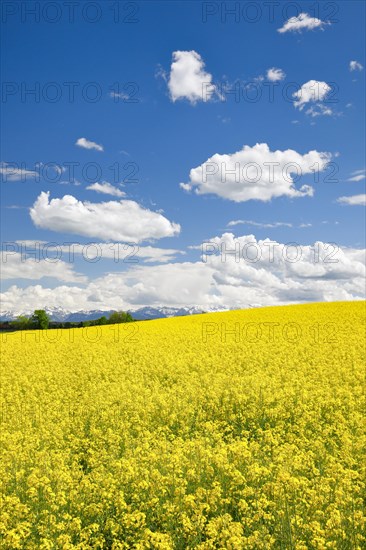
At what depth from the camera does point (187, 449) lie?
7891mm

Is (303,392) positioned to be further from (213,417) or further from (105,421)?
(105,421)

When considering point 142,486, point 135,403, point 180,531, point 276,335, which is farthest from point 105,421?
point 276,335

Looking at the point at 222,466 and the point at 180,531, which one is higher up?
the point at 222,466

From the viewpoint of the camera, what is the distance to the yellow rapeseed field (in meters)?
5.64

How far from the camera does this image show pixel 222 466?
22.6 feet

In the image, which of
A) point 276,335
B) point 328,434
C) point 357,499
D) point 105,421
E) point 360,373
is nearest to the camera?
point 357,499

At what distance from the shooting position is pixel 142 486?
6.48m

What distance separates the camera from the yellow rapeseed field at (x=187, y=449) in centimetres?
564

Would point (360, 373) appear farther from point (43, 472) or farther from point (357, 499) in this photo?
point (43, 472)

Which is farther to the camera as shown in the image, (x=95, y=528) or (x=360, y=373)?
(x=360, y=373)

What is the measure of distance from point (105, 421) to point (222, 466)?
15.3 ft

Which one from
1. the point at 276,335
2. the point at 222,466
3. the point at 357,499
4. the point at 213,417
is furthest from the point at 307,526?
the point at 276,335

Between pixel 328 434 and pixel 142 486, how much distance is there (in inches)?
200

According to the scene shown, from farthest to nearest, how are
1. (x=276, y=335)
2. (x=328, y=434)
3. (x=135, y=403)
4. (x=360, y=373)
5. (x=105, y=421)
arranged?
(x=276, y=335)
(x=360, y=373)
(x=135, y=403)
(x=105, y=421)
(x=328, y=434)
